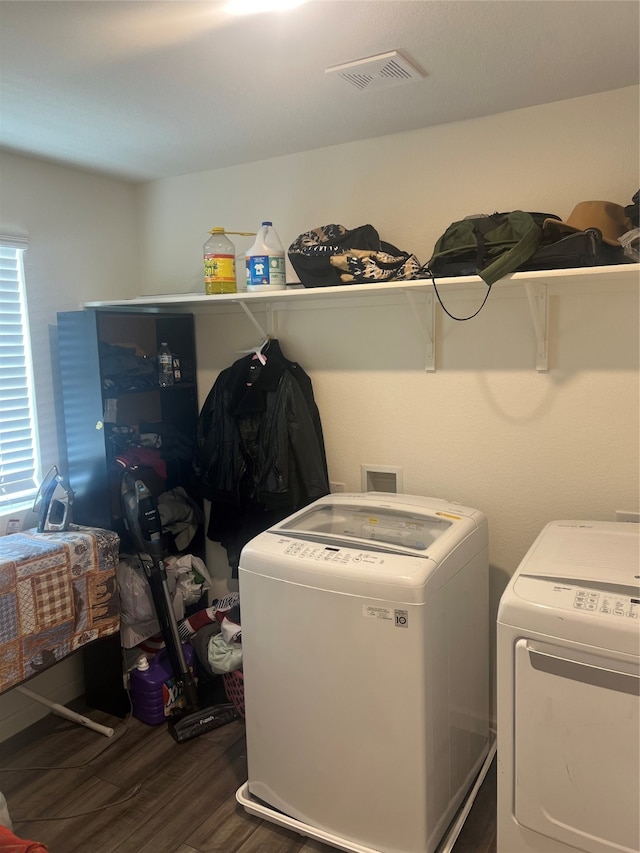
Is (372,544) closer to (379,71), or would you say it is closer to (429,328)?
(429,328)

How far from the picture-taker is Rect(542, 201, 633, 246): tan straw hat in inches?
74.0

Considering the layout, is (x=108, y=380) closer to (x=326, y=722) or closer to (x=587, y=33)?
(x=326, y=722)

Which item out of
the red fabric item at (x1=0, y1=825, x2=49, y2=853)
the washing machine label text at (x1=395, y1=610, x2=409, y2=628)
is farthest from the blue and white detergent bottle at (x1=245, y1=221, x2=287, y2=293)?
the red fabric item at (x1=0, y1=825, x2=49, y2=853)

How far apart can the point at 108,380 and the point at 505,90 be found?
1774 millimetres

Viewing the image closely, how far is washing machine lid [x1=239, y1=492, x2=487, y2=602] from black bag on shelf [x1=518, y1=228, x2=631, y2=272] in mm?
844

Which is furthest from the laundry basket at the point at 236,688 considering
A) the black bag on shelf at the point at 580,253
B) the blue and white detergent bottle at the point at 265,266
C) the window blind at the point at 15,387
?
the black bag on shelf at the point at 580,253

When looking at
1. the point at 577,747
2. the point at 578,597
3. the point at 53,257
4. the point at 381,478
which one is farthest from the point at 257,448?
the point at 577,747

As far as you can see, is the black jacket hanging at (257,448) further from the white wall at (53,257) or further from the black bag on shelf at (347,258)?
the white wall at (53,257)

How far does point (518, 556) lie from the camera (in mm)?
2350

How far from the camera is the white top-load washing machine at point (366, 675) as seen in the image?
181 cm

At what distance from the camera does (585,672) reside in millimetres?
1494

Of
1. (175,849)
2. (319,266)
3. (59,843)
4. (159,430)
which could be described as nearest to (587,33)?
(319,266)

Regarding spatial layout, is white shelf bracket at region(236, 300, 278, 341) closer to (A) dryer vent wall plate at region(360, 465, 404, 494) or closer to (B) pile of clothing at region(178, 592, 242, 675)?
(A) dryer vent wall plate at region(360, 465, 404, 494)

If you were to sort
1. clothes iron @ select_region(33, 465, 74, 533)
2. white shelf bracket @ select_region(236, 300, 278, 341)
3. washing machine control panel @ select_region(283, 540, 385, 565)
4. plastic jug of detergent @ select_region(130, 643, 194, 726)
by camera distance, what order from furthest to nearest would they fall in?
white shelf bracket @ select_region(236, 300, 278, 341)
plastic jug of detergent @ select_region(130, 643, 194, 726)
clothes iron @ select_region(33, 465, 74, 533)
washing machine control panel @ select_region(283, 540, 385, 565)
